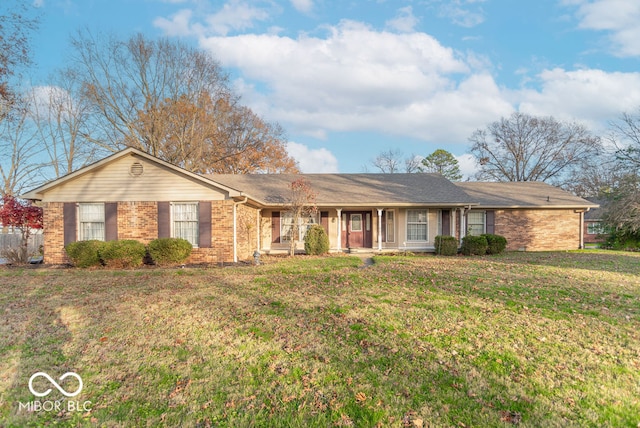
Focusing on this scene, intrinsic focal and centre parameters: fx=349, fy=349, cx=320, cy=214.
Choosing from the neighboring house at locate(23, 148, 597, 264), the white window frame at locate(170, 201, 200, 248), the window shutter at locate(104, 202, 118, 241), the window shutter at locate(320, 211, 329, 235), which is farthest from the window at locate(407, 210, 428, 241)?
the window shutter at locate(104, 202, 118, 241)

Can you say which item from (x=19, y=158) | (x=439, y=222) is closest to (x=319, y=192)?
(x=439, y=222)

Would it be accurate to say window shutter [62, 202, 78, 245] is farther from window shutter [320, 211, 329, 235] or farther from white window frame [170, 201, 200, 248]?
window shutter [320, 211, 329, 235]

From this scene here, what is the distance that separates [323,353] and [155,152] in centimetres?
2624

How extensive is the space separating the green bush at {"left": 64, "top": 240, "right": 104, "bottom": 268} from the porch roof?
5207mm

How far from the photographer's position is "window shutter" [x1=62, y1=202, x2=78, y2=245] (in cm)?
1285

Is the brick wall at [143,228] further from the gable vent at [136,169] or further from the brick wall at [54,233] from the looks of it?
the gable vent at [136,169]

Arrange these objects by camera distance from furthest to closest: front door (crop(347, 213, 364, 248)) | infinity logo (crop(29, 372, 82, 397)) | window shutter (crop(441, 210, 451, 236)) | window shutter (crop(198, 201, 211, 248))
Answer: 1. front door (crop(347, 213, 364, 248))
2. window shutter (crop(441, 210, 451, 236))
3. window shutter (crop(198, 201, 211, 248))
4. infinity logo (crop(29, 372, 82, 397))

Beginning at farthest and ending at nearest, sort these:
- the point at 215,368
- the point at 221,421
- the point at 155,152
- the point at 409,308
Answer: the point at 155,152 < the point at 409,308 < the point at 215,368 < the point at 221,421

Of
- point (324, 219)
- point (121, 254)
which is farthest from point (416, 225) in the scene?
point (121, 254)

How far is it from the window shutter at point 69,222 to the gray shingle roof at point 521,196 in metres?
17.2

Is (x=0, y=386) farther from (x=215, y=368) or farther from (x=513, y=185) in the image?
(x=513, y=185)

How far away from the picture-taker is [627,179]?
19734 mm

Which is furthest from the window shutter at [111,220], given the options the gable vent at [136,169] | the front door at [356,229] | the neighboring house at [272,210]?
the front door at [356,229]

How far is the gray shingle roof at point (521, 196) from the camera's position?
17.5 m
